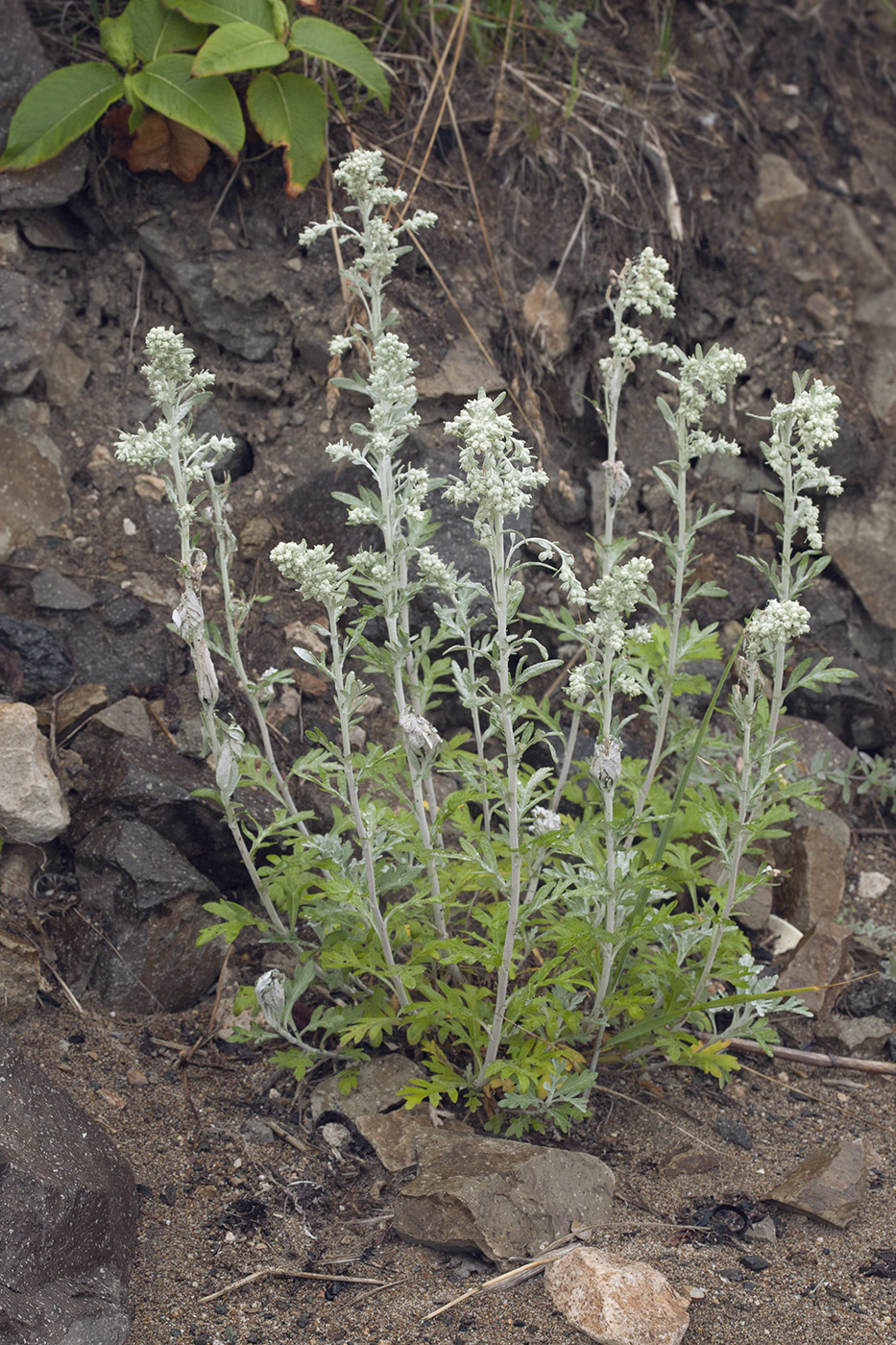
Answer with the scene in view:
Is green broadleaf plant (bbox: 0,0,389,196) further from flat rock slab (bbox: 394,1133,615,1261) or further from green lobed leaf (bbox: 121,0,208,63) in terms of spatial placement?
flat rock slab (bbox: 394,1133,615,1261)

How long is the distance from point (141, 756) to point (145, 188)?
9.23 ft

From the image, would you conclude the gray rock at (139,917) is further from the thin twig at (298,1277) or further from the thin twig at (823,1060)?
the thin twig at (823,1060)

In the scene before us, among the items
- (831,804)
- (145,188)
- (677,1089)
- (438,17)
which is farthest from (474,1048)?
(438,17)

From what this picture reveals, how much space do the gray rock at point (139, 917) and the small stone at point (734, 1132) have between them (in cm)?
187

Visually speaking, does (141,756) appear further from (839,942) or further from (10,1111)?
(839,942)

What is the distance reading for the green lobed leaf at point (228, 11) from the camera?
4508mm

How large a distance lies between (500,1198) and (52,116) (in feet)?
15.0

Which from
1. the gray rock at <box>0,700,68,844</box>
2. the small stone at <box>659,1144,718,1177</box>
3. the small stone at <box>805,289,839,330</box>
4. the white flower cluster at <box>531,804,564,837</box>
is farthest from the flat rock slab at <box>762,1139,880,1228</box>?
the small stone at <box>805,289,839,330</box>

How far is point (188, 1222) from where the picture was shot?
3.00 meters

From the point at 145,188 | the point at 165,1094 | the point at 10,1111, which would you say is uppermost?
the point at 145,188

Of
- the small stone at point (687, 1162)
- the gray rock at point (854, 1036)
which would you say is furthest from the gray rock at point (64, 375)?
the gray rock at point (854, 1036)

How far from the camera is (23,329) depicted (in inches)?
179

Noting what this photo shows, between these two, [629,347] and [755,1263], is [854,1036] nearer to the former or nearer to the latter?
[755,1263]

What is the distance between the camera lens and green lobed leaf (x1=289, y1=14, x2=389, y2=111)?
15.1ft
